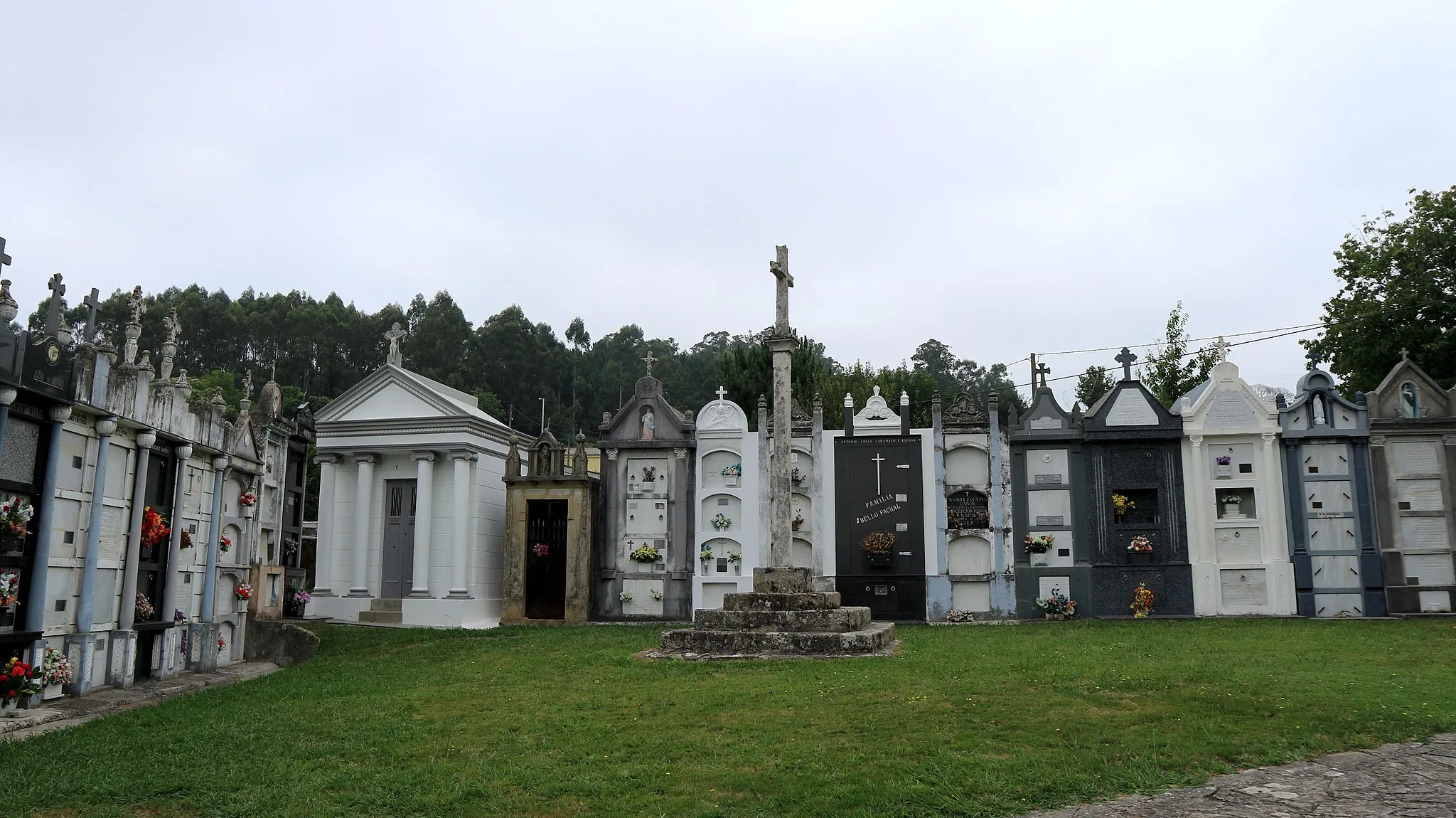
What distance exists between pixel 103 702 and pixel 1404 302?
29.9 metres

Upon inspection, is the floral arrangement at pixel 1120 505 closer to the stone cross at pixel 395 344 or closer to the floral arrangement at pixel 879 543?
the floral arrangement at pixel 879 543

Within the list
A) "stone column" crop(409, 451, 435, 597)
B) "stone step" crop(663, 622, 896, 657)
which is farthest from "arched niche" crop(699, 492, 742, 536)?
"stone step" crop(663, 622, 896, 657)

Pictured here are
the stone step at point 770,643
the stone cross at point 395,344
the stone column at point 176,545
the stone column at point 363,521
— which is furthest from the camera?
the stone cross at point 395,344

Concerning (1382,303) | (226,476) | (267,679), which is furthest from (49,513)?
(1382,303)

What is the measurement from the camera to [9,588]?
10.6 m

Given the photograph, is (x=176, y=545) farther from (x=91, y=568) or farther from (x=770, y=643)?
(x=770, y=643)

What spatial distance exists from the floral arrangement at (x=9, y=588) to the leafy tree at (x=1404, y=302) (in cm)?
2893

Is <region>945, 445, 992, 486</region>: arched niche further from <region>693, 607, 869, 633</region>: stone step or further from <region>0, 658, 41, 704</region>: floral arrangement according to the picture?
<region>0, 658, 41, 704</region>: floral arrangement

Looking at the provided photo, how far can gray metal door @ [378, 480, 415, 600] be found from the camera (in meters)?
26.0

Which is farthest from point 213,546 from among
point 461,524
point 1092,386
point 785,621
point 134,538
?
point 1092,386

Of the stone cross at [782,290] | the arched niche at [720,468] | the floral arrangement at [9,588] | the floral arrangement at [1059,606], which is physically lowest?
the floral arrangement at [1059,606]

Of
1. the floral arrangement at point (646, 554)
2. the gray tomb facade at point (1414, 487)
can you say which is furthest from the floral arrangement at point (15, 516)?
the gray tomb facade at point (1414, 487)

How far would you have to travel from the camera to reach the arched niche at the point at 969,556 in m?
24.4

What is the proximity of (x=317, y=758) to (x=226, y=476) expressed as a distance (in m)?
9.61
